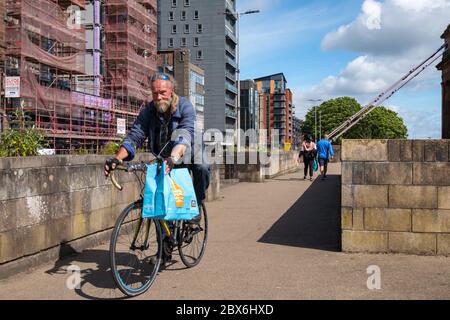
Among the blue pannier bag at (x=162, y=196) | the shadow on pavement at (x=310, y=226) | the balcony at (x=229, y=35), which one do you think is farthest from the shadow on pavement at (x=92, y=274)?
the balcony at (x=229, y=35)

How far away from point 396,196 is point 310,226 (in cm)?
251

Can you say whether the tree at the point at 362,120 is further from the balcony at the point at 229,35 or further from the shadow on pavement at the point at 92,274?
the shadow on pavement at the point at 92,274

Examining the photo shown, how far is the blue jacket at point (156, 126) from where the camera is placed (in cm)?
487

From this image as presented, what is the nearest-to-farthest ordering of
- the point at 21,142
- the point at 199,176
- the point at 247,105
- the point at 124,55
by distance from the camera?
Answer: the point at 199,176 → the point at 21,142 → the point at 124,55 → the point at 247,105

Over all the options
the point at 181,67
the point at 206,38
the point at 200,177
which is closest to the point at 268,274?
the point at 200,177

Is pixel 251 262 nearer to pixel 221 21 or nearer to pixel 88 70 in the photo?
pixel 88 70

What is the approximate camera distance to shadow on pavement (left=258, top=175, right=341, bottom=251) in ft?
22.8

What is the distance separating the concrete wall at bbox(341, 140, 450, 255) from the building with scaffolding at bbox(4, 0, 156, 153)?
564 inches

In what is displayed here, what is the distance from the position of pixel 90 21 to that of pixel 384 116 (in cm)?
7552

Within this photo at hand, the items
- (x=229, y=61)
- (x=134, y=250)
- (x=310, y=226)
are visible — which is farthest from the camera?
(x=229, y=61)

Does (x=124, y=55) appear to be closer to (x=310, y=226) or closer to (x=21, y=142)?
(x=310, y=226)

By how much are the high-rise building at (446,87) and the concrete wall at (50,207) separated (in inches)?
1160

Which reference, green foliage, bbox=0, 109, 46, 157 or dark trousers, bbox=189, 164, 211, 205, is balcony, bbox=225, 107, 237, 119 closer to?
green foliage, bbox=0, 109, 46, 157

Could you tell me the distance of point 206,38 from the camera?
90.5m
